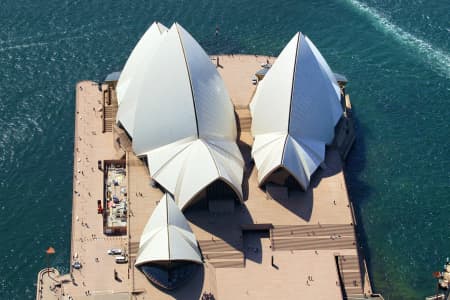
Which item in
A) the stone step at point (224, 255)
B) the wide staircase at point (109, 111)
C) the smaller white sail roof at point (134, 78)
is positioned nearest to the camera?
the stone step at point (224, 255)

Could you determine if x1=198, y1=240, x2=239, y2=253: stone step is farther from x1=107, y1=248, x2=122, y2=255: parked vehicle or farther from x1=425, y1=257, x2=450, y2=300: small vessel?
x1=425, y1=257, x2=450, y2=300: small vessel

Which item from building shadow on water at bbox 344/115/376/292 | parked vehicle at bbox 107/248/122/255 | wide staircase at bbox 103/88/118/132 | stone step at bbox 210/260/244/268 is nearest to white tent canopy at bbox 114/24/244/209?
stone step at bbox 210/260/244/268

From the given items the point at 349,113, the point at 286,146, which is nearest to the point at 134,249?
the point at 286,146

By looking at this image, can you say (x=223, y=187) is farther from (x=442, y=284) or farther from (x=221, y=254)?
(x=442, y=284)

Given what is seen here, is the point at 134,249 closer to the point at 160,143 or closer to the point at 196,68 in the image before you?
the point at 160,143

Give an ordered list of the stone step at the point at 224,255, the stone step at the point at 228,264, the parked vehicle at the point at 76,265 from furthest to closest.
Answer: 1. the parked vehicle at the point at 76,265
2. the stone step at the point at 224,255
3. the stone step at the point at 228,264

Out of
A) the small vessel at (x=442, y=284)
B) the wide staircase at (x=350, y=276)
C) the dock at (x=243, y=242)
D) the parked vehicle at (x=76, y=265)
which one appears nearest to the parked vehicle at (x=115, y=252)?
the dock at (x=243, y=242)

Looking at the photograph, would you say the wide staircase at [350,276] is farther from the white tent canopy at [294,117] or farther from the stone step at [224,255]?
the stone step at [224,255]
